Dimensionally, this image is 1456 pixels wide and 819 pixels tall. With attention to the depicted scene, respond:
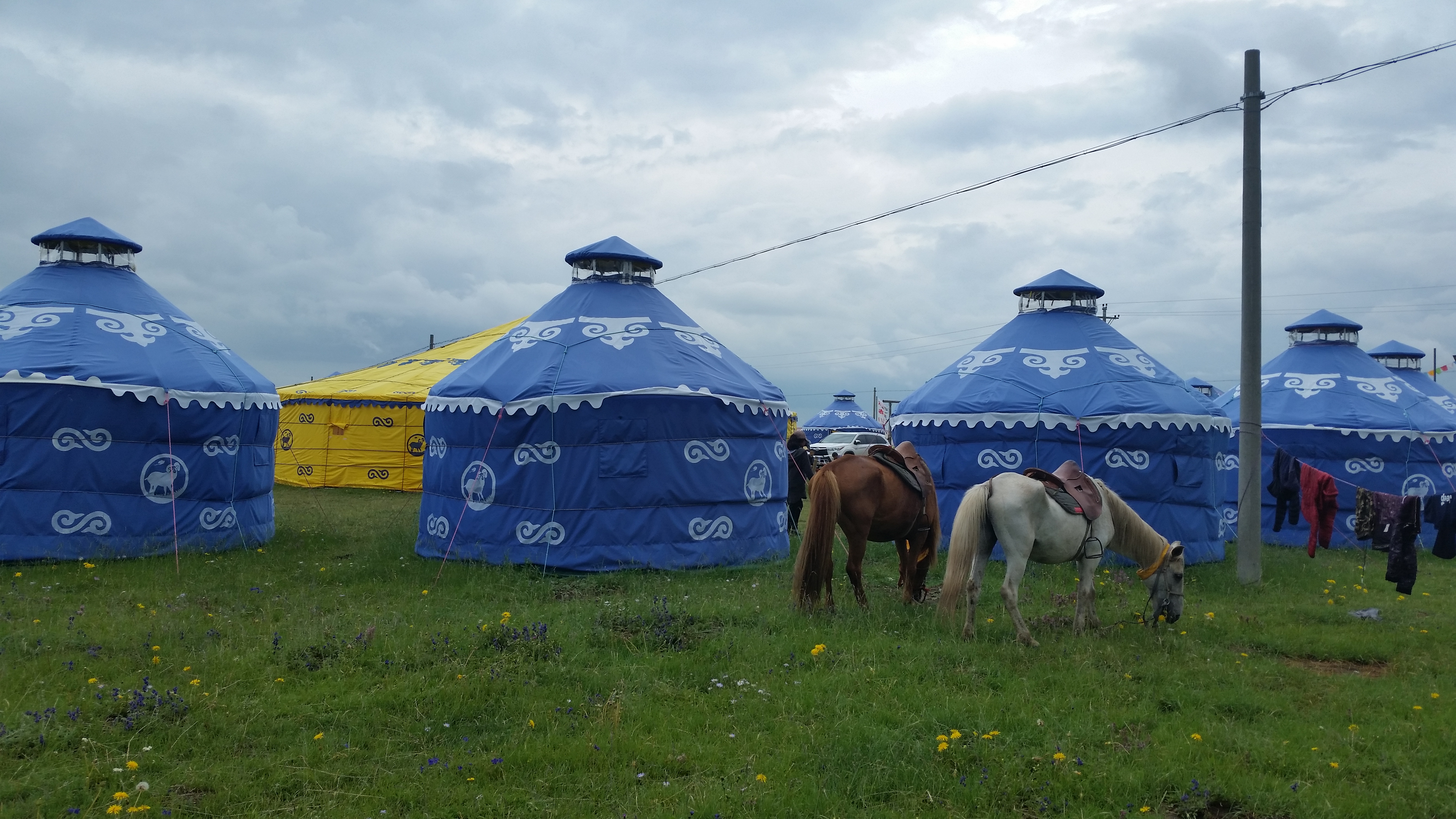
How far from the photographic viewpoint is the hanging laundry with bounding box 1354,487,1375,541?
24.0 ft

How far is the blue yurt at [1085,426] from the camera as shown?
989 centimetres

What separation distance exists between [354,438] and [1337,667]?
52.8 ft

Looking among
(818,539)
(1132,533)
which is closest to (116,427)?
(818,539)

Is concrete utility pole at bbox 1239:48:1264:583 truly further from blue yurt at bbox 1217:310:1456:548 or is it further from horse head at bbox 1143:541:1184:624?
blue yurt at bbox 1217:310:1456:548

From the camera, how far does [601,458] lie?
870 cm

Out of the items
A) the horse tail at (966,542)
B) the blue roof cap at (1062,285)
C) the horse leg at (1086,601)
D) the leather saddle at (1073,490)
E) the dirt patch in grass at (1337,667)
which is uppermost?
the blue roof cap at (1062,285)

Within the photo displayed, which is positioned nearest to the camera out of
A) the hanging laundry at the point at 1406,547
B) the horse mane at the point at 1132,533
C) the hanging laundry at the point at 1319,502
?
the horse mane at the point at 1132,533

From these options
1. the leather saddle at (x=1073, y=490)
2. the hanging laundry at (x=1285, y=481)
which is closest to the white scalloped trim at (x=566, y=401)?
the leather saddle at (x=1073, y=490)

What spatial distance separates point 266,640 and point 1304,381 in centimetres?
1393

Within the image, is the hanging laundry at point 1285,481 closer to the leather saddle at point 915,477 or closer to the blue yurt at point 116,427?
the leather saddle at point 915,477

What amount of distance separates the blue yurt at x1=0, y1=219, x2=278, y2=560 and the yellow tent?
676cm

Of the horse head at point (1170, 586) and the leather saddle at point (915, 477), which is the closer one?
the horse head at point (1170, 586)

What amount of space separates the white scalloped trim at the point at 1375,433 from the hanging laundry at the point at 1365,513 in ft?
18.3

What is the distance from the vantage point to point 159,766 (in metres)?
3.93
